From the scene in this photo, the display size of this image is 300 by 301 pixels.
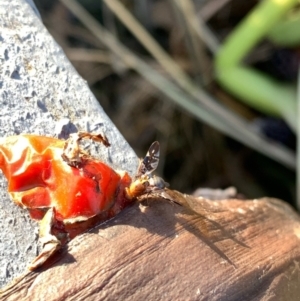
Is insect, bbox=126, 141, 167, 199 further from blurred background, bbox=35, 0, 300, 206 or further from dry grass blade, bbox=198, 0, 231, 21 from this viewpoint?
dry grass blade, bbox=198, 0, 231, 21

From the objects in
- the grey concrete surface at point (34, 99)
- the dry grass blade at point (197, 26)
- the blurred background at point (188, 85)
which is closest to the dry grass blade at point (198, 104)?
the blurred background at point (188, 85)

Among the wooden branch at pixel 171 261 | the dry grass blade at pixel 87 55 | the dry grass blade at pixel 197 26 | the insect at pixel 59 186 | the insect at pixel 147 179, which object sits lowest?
the wooden branch at pixel 171 261

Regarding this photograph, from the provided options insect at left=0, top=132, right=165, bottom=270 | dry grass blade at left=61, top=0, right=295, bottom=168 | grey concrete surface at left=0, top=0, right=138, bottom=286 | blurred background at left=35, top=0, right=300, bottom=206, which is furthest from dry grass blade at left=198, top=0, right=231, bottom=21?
insect at left=0, top=132, right=165, bottom=270

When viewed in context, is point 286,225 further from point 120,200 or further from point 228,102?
point 228,102

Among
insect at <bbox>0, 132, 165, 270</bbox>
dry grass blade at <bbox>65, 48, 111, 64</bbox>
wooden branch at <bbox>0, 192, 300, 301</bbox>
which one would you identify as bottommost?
wooden branch at <bbox>0, 192, 300, 301</bbox>

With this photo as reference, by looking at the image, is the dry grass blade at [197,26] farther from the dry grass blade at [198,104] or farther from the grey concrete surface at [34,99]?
the grey concrete surface at [34,99]

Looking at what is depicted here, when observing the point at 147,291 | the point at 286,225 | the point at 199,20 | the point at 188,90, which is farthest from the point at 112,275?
the point at 199,20
